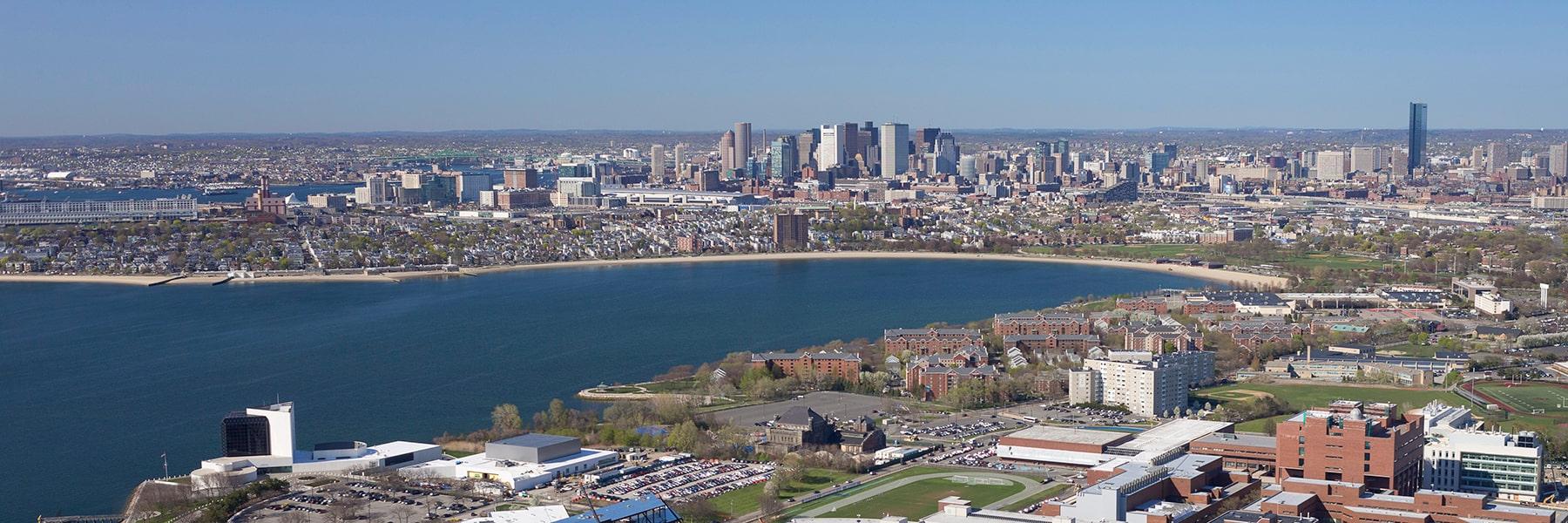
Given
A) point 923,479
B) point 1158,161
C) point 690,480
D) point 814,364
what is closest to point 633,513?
point 690,480

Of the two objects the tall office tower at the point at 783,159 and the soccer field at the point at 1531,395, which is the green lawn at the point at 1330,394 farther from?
the tall office tower at the point at 783,159

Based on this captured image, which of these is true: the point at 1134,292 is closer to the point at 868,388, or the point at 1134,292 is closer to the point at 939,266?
the point at 939,266

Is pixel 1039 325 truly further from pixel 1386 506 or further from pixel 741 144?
pixel 741 144

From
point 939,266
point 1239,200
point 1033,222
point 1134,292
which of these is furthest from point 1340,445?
point 1239,200

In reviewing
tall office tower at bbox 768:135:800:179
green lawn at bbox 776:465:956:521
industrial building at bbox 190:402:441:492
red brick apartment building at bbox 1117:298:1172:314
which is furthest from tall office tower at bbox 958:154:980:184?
industrial building at bbox 190:402:441:492

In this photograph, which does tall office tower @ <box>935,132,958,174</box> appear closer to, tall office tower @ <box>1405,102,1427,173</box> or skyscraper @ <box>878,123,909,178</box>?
skyscraper @ <box>878,123,909,178</box>

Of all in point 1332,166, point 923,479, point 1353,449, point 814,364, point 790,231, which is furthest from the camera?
point 1332,166
